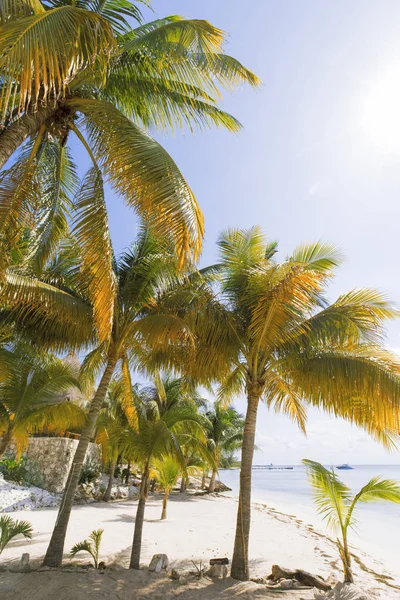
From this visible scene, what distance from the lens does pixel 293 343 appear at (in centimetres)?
773

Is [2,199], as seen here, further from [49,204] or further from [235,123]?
[235,123]

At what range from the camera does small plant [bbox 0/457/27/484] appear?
51.8 feet

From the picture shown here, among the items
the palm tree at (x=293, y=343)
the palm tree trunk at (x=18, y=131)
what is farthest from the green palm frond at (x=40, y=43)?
the palm tree at (x=293, y=343)

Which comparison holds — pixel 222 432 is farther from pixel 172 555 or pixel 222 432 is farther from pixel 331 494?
pixel 331 494

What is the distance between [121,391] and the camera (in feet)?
31.8

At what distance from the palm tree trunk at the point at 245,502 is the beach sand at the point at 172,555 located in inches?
12.0

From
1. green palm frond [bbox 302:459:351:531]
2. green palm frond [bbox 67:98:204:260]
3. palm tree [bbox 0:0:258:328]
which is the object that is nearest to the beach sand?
green palm frond [bbox 302:459:351:531]

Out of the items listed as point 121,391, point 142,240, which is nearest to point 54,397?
point 121,391

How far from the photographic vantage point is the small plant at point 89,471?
18.2 meters

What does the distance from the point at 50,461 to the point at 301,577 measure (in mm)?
12615

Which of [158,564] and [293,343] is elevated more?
[293,343]

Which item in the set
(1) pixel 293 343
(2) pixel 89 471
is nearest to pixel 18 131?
(1) pixel 293 343

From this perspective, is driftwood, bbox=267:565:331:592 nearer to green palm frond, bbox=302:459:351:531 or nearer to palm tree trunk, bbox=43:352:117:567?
green palm frond, bbox=302:459:351:531

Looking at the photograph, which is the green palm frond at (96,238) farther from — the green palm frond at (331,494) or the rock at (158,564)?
the green palm frond at (331,494)
